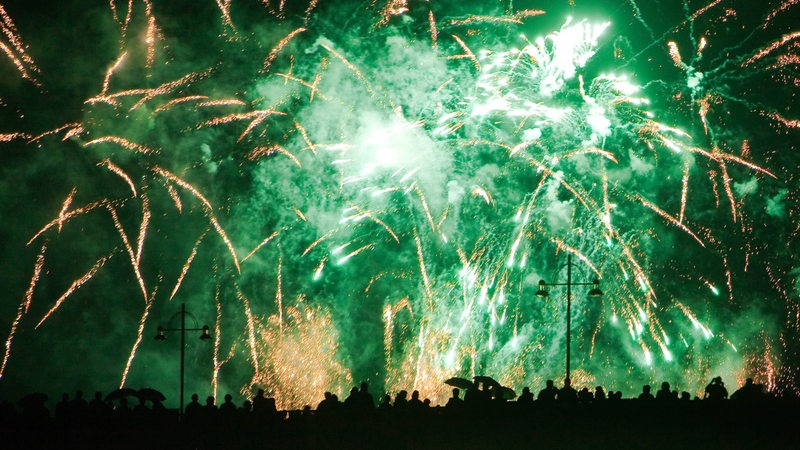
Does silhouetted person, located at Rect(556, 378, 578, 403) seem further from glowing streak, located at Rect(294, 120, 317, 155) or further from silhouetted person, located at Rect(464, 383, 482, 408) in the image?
glowing streak, located at Rect(294, 120, 317, 155)

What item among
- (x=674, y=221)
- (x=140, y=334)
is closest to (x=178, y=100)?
(x=140, y=334)

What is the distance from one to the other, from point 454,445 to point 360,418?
142cm

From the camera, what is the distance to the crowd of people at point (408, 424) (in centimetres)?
1198

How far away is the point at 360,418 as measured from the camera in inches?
484

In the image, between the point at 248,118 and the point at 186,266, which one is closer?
the point at 248,118

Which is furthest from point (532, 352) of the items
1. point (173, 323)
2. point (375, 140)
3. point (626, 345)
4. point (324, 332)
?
point (173, 323)

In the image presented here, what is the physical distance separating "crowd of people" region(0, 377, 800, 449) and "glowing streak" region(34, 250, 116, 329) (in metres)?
18.0

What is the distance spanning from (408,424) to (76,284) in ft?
68.5

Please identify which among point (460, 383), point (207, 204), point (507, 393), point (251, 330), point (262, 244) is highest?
point (207, 204)

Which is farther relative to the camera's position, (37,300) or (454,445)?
(37,300)

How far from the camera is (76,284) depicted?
29.7 meters

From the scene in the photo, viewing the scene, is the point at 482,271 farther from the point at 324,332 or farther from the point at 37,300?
the point at 37,300

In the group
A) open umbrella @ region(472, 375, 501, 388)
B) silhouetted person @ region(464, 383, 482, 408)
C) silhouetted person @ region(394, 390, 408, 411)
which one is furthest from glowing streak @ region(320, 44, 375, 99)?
silhouetted person @ region(394, 390, 408, 411)

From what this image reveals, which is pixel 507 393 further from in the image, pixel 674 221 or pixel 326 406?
pixel 674 221
